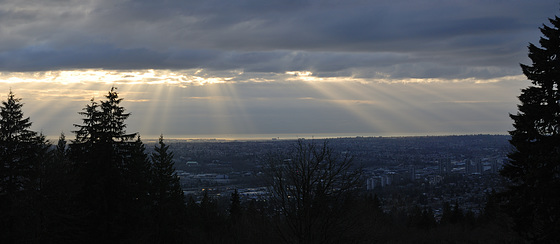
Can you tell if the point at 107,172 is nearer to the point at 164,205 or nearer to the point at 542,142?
the point at 164,205

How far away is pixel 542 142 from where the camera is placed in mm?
16844

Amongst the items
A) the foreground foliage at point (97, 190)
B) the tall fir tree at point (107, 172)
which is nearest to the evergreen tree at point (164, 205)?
the foreground foliage at point (97, 190)

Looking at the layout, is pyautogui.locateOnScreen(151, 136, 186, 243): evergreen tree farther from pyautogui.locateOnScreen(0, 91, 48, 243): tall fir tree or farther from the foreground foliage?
pyautogui.locateOnScreen(0, 91, 48, 243): tall fir tree

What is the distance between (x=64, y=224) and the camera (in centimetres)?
2556

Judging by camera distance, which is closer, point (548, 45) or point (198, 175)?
point (548, 45)

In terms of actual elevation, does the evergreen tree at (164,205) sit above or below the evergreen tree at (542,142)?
below

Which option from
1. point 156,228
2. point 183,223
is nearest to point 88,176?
point 156,228

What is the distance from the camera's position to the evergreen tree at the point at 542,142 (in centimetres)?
1639

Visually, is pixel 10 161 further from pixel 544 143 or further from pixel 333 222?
pixel 544 143

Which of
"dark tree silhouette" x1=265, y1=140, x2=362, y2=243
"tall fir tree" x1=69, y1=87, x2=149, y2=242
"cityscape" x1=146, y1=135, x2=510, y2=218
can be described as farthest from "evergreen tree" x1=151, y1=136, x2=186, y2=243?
"dark tree silhouette" x1=265, y1=140, x2=362, y2=243

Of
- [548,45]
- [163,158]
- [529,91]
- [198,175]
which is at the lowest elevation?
[198,175]

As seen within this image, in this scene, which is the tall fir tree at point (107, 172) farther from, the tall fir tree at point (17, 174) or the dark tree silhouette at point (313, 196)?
the dark tree silhouette at point (313, 196)

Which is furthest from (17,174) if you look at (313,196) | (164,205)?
(313,196)

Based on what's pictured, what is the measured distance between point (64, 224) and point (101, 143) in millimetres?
5087
